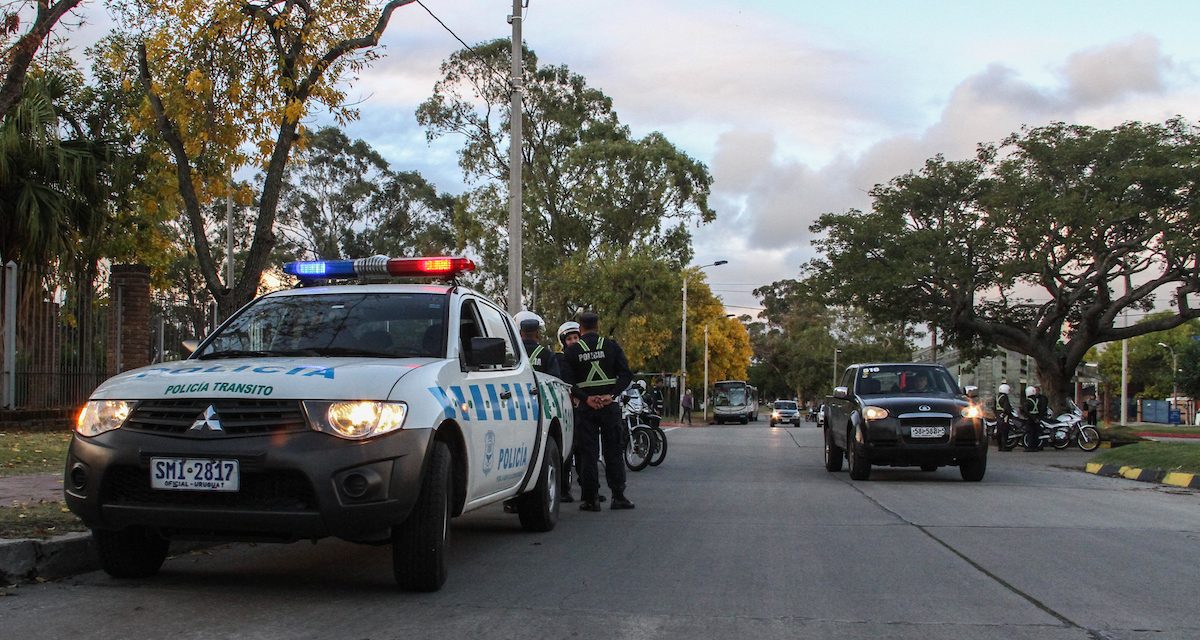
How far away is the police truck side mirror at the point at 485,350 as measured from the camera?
252 inches

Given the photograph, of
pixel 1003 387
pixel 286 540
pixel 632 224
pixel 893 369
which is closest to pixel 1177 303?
pixel 1003 387

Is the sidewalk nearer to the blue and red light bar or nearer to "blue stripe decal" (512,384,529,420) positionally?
the blue and red light bar

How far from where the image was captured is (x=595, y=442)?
10.1 meters

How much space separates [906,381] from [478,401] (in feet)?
32.6

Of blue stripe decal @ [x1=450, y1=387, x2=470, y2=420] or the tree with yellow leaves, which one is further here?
the tree with yellow leaves

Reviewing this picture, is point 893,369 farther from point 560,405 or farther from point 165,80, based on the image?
point 165,80

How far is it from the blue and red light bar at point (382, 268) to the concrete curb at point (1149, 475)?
11.6m

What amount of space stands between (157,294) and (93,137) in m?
3.59

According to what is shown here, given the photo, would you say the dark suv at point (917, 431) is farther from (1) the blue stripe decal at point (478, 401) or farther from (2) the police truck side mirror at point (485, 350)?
(2) the police truck side mirror at point (485, 350)

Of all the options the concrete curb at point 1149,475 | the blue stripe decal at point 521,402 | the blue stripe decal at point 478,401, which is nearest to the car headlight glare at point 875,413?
the concrete curb at point 1149,475

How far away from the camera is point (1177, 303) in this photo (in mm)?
27703

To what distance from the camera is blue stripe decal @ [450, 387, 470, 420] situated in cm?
614

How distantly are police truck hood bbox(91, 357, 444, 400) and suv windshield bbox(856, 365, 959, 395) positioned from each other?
10.5 meters

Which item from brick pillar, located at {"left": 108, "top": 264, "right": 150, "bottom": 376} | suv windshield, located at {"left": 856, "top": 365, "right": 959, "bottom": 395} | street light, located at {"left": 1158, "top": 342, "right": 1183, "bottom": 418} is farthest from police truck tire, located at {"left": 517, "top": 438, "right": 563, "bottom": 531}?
street light, located at {"left": 1158, "top": 342, "right": 1183, "bottom": 418}
